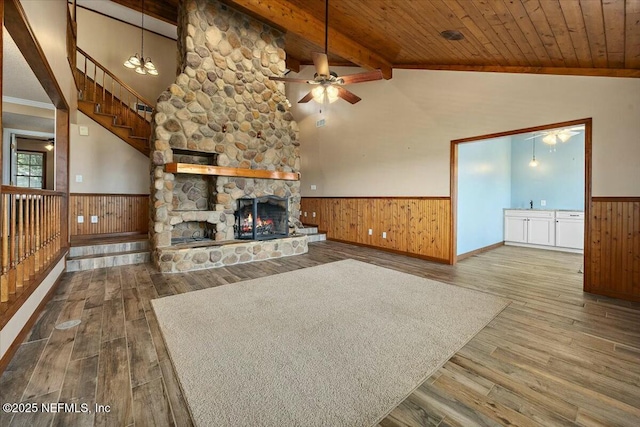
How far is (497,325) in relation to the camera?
235cm

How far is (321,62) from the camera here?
321 cm

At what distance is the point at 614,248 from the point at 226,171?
17.2ft

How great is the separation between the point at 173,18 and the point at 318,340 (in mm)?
6867

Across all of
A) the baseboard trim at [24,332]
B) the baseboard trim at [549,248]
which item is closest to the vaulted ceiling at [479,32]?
the baseboard trim at [549,248]

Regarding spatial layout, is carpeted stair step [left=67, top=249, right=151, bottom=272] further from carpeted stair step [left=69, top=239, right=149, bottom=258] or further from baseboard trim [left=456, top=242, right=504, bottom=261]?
baseboard trim [left=456, top=242, right=504, bottom=261]

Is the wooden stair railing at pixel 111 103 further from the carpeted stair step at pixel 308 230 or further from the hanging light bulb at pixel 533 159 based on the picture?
the hanging light bulb at pixel 533 159

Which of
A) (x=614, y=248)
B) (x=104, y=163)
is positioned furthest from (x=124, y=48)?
(x=614, y=248)

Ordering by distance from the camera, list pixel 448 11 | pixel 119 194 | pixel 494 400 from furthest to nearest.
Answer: pixel 119 194
pixel 448 11
pixel 494 400

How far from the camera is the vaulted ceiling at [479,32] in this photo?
2410 millimetres

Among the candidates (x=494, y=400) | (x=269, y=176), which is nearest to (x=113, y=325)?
(x=494, y=400)

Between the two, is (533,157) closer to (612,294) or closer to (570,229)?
(570,229)

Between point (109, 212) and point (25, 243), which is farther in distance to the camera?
point (109, 212)

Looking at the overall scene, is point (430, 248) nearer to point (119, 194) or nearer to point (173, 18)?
point (119, 194)

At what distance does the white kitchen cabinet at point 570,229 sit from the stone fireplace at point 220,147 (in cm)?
532
